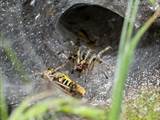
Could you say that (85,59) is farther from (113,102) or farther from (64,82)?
(113,102)

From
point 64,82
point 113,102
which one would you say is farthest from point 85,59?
point 113,102

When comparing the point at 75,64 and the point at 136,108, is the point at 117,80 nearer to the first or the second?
the point at 136,108

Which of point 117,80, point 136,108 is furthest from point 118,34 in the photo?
point 117,80

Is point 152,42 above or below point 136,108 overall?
above

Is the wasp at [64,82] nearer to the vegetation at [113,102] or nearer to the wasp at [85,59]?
the wasp at [85,59]

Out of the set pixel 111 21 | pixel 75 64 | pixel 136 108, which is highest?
pixel 111 21

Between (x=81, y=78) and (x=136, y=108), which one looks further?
(x=81, y=78)

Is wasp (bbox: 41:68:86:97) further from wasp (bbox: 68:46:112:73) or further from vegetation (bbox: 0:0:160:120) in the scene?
vegetation (bbox: 0:0:160:120)

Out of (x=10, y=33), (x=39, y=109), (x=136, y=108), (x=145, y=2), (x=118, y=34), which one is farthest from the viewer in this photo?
(x=118, y=34)

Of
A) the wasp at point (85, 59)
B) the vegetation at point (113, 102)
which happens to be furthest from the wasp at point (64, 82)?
the vegetation at point (113, 102)
